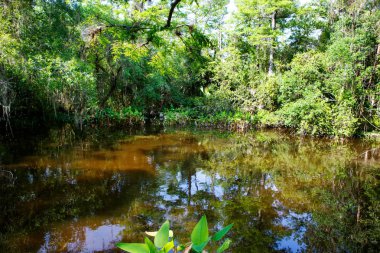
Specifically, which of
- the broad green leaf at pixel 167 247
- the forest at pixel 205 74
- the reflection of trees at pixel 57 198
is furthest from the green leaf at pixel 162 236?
the forest at pixel 205 74

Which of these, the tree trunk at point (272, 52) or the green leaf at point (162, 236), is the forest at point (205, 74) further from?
the green leaf at point (162, 236)

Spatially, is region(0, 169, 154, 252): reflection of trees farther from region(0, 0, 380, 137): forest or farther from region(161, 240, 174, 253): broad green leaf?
region(161, 240, 174, 253): broad green leaf

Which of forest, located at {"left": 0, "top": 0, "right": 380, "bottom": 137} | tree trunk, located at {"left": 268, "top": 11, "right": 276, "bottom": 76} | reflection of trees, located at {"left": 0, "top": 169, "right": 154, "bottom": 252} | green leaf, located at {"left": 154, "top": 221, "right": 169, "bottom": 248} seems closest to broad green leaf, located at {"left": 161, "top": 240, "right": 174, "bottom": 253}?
green leaf, located at {"left": 154, "top": 221, "right": 169, "bottom": 248}

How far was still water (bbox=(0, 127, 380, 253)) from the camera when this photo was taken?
4.85 m

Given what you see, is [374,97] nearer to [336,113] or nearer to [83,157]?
[336,113]

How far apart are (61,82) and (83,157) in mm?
4191

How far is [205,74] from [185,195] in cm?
1619

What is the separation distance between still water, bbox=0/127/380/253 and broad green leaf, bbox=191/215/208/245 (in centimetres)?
399

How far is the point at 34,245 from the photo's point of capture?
449cm

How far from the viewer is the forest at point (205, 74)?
1151 centimetres

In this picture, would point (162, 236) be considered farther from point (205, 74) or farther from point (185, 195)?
point (205, 74)

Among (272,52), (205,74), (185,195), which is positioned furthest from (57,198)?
(272,52)

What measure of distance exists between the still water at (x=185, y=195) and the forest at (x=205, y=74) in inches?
111

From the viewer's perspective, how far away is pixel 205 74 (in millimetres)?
21875
